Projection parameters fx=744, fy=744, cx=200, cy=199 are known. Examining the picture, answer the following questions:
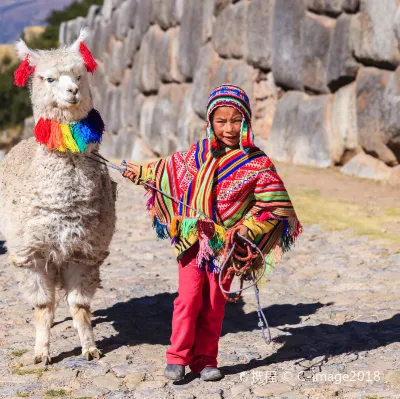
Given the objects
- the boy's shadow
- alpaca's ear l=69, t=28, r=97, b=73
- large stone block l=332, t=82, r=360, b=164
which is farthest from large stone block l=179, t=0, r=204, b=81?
the boy's shadow

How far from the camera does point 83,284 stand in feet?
13.3

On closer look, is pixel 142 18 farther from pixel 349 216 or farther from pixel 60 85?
pixel 60 85

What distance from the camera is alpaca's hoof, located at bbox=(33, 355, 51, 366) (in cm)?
387

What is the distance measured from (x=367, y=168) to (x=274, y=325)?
5304 millimetres

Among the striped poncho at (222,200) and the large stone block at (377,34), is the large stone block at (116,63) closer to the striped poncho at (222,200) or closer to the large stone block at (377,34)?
the large stone block at (377,34)

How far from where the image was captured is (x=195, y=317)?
354cm

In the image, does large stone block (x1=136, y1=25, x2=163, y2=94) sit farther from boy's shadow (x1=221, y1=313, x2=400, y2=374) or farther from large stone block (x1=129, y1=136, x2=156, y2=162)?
boy's shadow (x1=221, y1=313, x2=400, y2=374)

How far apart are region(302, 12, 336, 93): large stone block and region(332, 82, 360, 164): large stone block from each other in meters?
0.43

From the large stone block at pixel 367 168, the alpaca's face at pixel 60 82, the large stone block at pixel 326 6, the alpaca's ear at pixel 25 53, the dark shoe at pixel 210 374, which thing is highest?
the alpaca's ear at pixel 25 53

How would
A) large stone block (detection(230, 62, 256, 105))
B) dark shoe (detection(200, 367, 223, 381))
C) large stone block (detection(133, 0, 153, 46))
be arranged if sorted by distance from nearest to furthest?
dark shoe (detection(200, 367, 223, 381)), large stone block (detection(230, 62, 256, 105)), large stone block (detection(133, 0, 153, 46))

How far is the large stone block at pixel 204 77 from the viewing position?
13.7 meters

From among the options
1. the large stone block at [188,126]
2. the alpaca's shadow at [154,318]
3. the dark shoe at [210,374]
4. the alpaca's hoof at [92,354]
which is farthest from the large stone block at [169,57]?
Result: the dark shoe at [210,374]

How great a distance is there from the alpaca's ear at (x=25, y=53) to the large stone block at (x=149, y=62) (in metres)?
13.0

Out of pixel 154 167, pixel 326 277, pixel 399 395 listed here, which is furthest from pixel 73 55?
pixel 326 277
